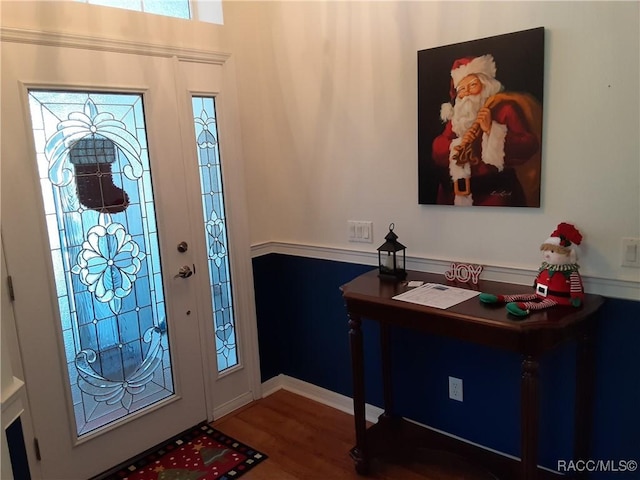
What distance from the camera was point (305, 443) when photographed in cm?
269

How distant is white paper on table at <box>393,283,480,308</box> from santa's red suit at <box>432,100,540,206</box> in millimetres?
412

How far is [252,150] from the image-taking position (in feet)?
9.89

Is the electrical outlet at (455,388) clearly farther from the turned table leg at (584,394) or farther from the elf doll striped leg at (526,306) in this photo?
the elf doll striped leg at (526,306)

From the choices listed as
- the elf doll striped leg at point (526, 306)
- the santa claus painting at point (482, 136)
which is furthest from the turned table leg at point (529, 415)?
the santa claus painting at point (482, 136)

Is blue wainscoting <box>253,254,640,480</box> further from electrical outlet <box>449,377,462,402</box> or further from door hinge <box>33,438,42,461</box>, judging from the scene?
door hinge <box>33,438,42,461</box>

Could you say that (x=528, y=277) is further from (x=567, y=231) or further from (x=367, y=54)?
(x=367, y=54)

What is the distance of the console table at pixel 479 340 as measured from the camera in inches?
70.0

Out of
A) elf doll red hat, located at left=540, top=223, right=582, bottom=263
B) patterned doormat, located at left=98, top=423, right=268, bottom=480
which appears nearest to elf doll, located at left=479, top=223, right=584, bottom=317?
elf doll red hat, located at left=540, top=223, right=582, bottom=263

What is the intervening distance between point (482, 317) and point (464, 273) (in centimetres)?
48

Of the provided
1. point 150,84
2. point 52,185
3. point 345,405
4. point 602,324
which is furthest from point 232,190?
point 602,324

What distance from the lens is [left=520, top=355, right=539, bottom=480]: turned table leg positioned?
1778 millimetres

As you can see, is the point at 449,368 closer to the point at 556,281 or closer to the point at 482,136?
the point at 556,281

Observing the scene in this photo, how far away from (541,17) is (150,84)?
5.92 ft

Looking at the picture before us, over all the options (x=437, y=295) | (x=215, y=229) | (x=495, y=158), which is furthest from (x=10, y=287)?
(x=495, y=158)
